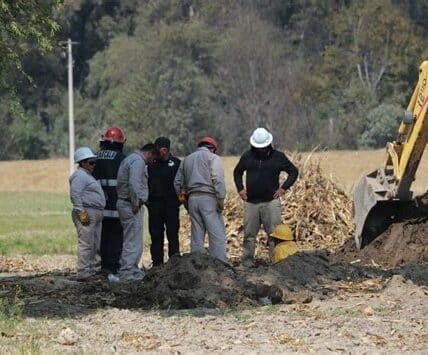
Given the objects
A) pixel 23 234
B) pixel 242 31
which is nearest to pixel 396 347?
pixel 23 234

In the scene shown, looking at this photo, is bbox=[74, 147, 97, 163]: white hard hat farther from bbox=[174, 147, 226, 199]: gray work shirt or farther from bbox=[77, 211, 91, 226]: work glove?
bbox=[174, 147, 226, 199]: gray work shirt

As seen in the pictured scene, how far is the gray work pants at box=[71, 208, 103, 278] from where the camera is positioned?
17047 mm

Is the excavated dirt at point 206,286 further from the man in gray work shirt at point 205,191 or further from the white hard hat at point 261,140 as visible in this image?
the white hard hat at point 261,140

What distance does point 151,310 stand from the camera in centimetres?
1440

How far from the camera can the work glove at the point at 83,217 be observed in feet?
55.4

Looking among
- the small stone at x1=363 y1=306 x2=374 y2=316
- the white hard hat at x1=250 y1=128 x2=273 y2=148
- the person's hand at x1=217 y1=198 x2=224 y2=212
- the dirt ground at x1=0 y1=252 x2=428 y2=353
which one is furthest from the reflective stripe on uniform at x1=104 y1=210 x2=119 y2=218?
the small stone at x1=363 y1=306 x2=374 y2=316

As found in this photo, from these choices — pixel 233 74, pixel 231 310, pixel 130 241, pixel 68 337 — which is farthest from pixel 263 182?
pixel 233 74

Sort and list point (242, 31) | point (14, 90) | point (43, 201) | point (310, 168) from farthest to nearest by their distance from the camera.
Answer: point (242, 31) → point (43, 201) → point (310, 168) → point (14, 90)

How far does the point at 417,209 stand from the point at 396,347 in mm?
8872

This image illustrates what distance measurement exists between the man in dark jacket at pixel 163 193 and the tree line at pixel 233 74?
154 ft

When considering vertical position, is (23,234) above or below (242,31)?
below

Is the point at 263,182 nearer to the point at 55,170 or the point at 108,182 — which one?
the point at 108,182

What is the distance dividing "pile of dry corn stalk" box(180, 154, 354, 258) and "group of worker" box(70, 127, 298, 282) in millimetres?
4457

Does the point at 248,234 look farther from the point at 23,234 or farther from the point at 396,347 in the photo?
→ the point at 23,234
